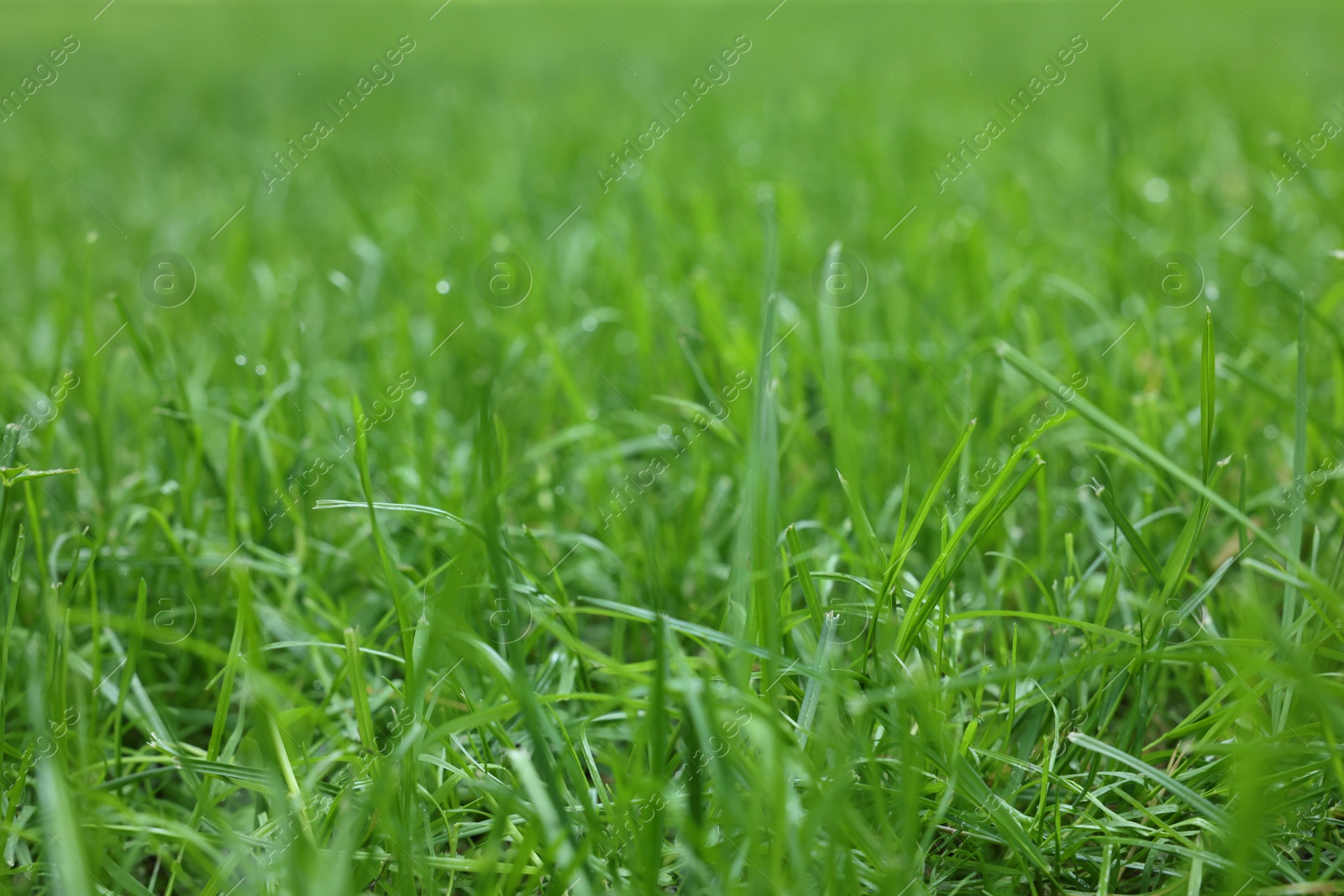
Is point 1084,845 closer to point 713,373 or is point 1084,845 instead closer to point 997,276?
point 713,373

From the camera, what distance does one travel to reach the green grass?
2.74 feet

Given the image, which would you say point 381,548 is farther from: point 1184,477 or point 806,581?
point 1184,477

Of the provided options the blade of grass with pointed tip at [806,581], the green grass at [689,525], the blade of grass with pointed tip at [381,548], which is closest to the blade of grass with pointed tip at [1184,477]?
the green grass at [689,525]

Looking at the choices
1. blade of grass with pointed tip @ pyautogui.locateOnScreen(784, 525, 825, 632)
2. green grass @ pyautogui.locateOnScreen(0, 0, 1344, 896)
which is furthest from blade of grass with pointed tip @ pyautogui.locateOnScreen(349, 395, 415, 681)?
blade of grass with pointed tip @ pyautogui.locateOnScreen(784, 525, 825, 632)

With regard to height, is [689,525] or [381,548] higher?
[381,548]

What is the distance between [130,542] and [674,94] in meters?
4.00

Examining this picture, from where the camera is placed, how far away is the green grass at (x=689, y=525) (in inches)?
32.9

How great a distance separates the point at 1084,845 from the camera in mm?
927

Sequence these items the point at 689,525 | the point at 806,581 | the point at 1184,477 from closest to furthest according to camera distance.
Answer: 1. the point at 1184,477
2. the point at 806,581
3. the point at 689,525

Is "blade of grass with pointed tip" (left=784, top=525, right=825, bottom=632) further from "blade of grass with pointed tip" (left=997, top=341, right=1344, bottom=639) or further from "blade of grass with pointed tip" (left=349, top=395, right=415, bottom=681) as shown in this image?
"blade of grass with pointed tip" (left=349, top=395, right=415, bottom=681)

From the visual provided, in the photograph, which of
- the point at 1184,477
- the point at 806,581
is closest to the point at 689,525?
the point at 806,581

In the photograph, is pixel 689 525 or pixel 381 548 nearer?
pixel 381 548

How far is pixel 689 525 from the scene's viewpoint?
1.36 m

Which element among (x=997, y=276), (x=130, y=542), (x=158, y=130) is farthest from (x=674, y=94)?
(x=130, y=542)
